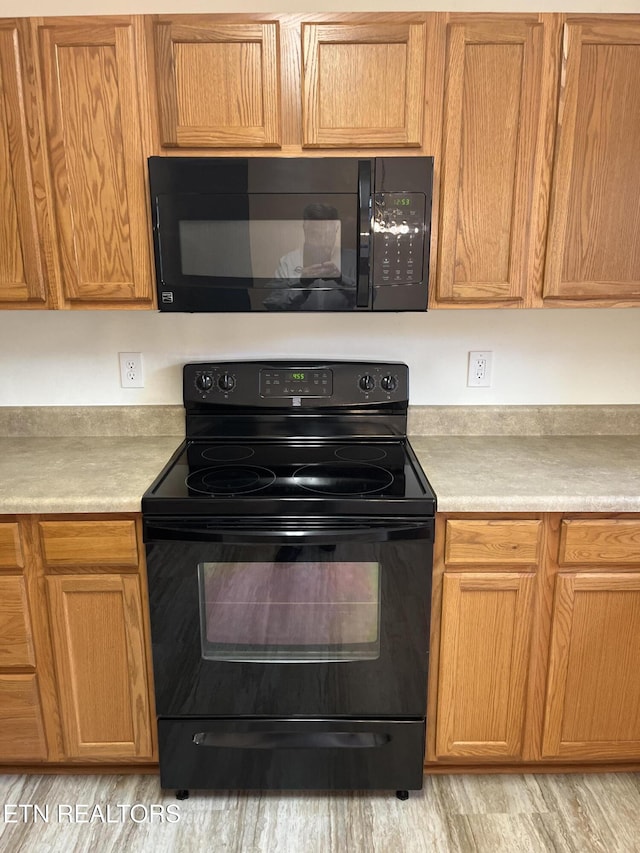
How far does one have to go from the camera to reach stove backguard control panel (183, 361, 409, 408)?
6.38 ft

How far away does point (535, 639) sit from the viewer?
1621 mm

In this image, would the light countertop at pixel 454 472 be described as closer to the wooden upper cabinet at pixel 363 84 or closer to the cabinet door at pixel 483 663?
the cabinet door at pixel 483 663

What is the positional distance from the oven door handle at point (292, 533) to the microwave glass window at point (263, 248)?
0.68m

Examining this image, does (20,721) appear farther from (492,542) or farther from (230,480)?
(492,542)

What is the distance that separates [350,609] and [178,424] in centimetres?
89

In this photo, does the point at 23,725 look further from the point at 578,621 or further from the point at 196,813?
the point at 578,621

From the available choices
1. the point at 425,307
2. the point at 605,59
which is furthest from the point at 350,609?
the point at 605,59

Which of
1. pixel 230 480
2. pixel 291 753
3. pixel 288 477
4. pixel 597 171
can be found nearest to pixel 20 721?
pixel 291 753

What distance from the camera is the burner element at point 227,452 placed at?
1841 mm

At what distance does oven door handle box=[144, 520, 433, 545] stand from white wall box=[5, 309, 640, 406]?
25.8 inches

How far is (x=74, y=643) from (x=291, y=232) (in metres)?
1.27

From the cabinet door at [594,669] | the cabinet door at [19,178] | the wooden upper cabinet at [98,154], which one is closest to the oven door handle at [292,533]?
the cabinet door at [594,669]

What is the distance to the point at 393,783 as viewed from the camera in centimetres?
167

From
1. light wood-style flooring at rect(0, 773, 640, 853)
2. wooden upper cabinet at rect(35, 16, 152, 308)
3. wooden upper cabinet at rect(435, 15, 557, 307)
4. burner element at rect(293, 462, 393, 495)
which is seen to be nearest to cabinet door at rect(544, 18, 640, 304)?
wooden upper cabinet at rect(435, 15, 557, 307)
